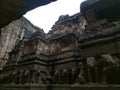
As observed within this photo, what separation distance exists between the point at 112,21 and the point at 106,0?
67 cm

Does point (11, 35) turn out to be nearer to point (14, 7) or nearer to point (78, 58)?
point (78, 58)

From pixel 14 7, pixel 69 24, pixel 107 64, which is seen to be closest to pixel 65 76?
pixel 107 64

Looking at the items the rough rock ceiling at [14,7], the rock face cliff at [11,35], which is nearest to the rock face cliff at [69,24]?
the rock face cliff at [11,35]

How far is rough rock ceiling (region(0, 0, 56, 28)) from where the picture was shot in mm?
1736

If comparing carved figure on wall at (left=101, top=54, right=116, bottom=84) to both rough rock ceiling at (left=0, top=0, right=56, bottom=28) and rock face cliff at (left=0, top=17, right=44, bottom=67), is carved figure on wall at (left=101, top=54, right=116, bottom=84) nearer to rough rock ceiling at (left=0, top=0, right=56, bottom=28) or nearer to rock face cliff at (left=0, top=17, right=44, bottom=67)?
rough rock ceiling at (left=0, top=0, right=56, bottom=28)

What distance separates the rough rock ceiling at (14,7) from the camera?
1736 millimetres

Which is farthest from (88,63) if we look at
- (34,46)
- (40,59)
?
(34,46)

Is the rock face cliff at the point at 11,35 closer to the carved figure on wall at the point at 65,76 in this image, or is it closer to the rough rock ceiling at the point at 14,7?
the carved figure on wall at the point at 65,76

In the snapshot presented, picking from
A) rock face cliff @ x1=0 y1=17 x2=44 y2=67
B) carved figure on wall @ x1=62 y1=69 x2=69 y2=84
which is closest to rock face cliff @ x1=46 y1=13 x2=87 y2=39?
rock face cliff @ x1=0 y1=17 x2=44 y2=67

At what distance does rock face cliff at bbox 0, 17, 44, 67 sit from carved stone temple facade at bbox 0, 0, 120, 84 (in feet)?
28.3

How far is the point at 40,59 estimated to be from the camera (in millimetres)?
7480

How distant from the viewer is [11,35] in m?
21.4

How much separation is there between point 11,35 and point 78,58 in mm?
17534

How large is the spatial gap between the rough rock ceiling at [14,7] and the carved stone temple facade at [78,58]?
2145 mm
